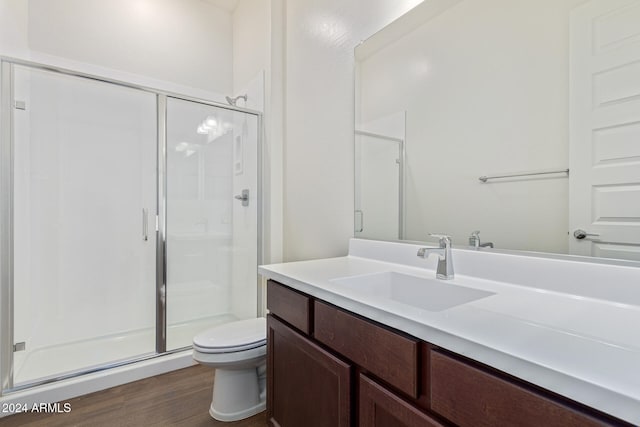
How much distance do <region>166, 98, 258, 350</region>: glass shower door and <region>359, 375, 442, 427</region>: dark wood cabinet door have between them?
173 centimetres

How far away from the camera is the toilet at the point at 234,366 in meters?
1.49

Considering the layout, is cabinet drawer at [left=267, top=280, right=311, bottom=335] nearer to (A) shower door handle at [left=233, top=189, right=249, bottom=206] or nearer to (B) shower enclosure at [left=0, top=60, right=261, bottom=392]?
(B) shower enclosure at [left=0, top=60, right=261, bottom=392]

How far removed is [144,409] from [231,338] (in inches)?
23.7

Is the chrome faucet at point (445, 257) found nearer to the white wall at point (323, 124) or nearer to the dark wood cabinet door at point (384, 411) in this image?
the dark wood cabinet door at point (384, 411)

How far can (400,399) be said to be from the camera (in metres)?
0.74

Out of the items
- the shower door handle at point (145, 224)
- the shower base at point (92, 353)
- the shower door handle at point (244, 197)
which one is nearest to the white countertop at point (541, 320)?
the shower door handle at point (244, 197)

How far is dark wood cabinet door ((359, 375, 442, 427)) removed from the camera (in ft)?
2.27

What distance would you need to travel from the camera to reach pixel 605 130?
92cm

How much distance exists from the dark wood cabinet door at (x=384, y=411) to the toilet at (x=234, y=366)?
0.82m

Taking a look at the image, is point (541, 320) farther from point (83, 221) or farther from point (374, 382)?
point (83, 221)

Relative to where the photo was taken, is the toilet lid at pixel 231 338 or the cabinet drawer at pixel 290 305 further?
the toilet lid at pixel 231 338

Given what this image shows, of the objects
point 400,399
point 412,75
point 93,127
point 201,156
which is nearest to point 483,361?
point 400,399

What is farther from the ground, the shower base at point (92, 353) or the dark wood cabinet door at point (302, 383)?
the dark wood cabinet door at point (302, 383)

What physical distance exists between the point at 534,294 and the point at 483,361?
0.52 m
